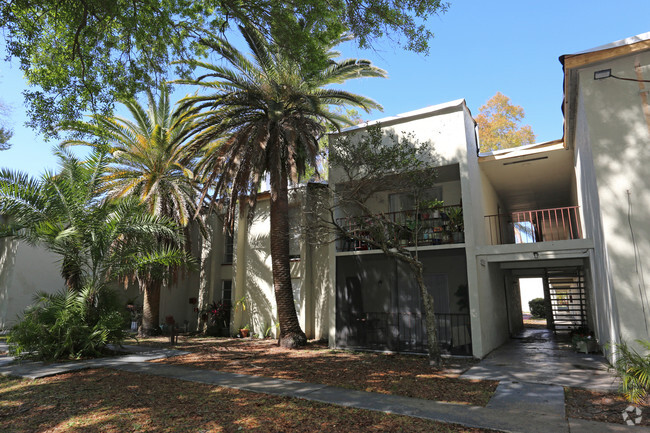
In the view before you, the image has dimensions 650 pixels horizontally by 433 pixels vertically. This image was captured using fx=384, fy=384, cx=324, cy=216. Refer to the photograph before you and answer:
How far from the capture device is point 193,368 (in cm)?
911

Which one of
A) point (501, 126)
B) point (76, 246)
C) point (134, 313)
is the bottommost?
point (134, 313)

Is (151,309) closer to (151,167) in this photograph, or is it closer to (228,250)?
(228,250)

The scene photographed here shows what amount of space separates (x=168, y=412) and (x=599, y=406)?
663 centimetres

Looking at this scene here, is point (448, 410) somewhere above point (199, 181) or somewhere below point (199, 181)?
below

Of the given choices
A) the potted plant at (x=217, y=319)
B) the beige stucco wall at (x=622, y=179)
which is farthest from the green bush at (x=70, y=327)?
the beige stucco wall at (x=622, y=179)

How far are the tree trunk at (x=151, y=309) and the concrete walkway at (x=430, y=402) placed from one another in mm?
6683

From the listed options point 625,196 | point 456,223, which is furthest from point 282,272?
point 625,196

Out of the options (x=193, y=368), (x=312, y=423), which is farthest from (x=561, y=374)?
(x=193, y=368)

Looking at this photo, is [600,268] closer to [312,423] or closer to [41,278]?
[312,423]

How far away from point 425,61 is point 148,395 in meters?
8.38

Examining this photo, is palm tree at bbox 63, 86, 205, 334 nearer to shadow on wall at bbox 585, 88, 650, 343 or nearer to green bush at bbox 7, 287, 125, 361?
green bush at bbox 7, 287, 125, 361

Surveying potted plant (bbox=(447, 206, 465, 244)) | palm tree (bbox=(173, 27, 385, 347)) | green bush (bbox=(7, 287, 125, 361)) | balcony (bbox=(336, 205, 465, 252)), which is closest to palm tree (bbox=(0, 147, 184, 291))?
green bush (bbox=(7, 287, 125, 361))

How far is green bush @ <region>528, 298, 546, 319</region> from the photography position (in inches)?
1030

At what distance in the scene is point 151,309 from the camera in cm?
1622
